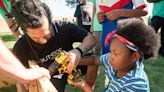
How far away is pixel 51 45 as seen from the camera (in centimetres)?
300

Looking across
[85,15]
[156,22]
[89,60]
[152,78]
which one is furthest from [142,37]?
[85,15]

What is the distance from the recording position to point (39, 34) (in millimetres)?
2709

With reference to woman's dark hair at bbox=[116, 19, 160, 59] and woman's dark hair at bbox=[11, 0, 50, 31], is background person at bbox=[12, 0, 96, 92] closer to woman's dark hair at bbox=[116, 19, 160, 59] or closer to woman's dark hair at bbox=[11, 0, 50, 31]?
woman's dark hair at bbox=[11, 0, 50, 31]

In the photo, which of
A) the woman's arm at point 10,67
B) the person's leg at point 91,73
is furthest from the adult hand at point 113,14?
the woman's arm at point 10,67

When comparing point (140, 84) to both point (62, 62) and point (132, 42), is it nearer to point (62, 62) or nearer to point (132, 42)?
point (132, 42)

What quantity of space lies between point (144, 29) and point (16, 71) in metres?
0.92

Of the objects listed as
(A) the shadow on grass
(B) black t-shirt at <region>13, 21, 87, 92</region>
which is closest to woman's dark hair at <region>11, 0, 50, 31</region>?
(B) black t-shirt at <region>13, 21, 87, 92</region>

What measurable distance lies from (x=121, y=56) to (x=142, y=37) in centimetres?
18

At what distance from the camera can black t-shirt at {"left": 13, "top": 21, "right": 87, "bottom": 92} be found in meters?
2.97

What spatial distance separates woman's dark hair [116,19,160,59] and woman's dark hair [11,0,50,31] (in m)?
0.60

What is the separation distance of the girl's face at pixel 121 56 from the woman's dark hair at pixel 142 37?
0.20 ft

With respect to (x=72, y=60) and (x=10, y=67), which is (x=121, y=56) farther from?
(x=10, y=67)

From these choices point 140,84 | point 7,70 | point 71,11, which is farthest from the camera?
point 71,11

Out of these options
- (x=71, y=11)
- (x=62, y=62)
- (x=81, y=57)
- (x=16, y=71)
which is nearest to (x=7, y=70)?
(x=16, y=71)
